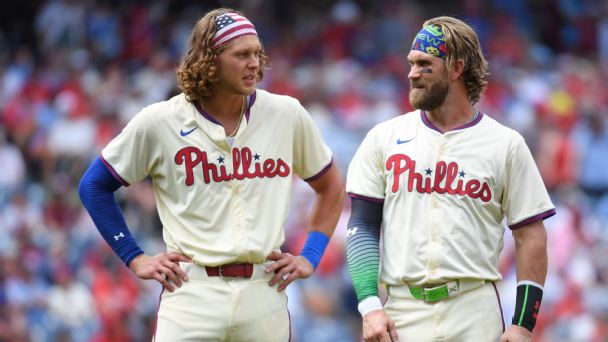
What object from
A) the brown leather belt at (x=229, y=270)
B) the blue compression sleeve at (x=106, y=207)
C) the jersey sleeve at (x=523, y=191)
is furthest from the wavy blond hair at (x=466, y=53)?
the blue compression sleeve at (x=106, y=207)

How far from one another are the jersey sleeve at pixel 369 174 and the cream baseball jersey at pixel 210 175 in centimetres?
38

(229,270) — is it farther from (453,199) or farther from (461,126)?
(461,126)

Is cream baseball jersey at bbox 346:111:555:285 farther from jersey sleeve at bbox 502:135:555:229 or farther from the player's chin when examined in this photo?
the player's chin

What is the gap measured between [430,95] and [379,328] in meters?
1.11

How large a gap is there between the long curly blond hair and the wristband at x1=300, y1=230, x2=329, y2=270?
90 centimetres

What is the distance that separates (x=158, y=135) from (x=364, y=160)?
1005mm

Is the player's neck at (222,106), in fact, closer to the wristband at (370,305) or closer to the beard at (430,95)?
the beard at (430,95)

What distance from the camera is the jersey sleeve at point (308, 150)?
247 inches

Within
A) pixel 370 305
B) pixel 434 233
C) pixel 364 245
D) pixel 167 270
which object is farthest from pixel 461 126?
pixel 167 270

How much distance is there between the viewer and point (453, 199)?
19.0ft

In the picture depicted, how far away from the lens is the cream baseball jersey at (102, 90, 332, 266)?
5965 millimetres

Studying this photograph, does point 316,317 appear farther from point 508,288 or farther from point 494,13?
point 494,13

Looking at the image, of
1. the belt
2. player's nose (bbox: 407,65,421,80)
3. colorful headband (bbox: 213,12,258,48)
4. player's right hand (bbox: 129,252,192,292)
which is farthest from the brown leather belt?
player's nose (bbox: 407,65,421,80)

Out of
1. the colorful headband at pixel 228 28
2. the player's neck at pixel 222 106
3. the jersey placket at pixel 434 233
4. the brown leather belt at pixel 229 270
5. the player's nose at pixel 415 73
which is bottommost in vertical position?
the brown leather belt at pixel 229 270
